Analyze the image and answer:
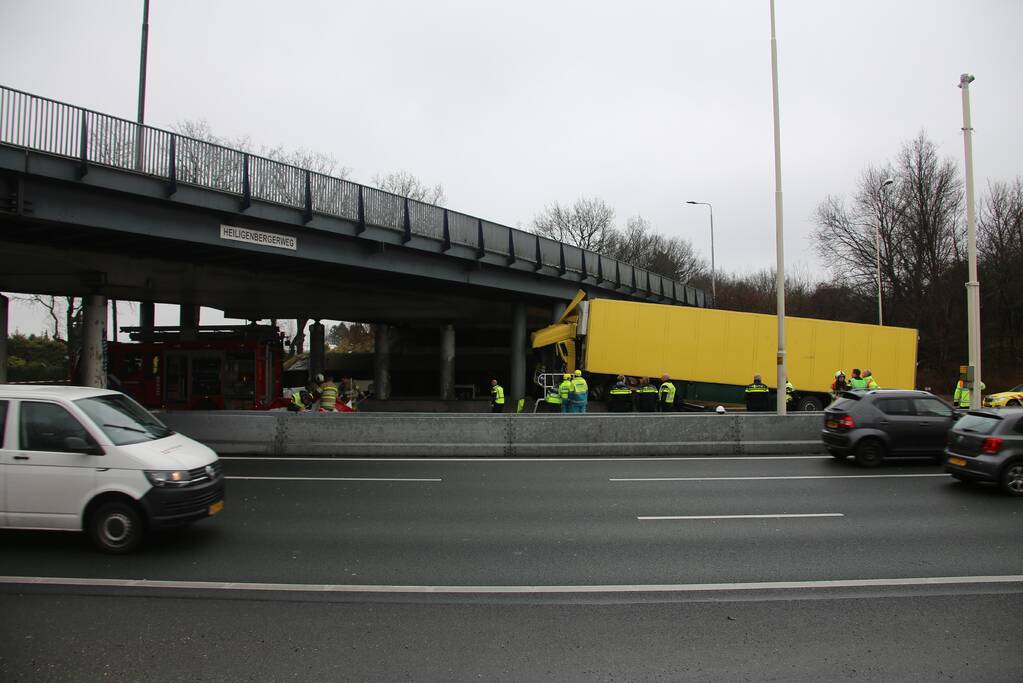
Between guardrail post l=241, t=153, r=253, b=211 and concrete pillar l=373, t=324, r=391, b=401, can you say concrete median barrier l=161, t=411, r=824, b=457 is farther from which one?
concrete pillar l=373, t=324, r=391, b=401

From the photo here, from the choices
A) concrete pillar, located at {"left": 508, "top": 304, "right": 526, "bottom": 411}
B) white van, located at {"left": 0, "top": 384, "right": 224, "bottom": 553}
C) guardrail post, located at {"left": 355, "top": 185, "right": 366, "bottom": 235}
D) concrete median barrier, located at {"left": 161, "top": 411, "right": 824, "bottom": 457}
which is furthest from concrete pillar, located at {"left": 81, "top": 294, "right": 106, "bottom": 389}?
concrete pillar, located at {"left": 508, "top": 304, "right": 526, "bottom": 411}

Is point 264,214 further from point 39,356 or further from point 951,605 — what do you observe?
point 39,356

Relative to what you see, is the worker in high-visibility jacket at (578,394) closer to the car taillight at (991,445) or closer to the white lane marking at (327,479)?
the white lane marking at (327,479)

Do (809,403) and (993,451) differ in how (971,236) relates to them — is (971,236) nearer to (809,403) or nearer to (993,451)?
(993,451)

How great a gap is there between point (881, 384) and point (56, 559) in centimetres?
2518

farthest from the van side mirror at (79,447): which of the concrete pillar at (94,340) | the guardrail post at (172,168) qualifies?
the concrete pillar at (94,340)

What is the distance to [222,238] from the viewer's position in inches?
657

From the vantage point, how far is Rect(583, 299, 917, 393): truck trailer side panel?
2256 centimetres

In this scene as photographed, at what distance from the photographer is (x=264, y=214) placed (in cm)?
1719

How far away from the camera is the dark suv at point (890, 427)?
513 inches

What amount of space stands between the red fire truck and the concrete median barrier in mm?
8323

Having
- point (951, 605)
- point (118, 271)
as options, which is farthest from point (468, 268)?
point (951, 605)

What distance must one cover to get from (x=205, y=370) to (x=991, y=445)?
22.4 meters

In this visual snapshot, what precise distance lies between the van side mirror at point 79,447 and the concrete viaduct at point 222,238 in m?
8.99
